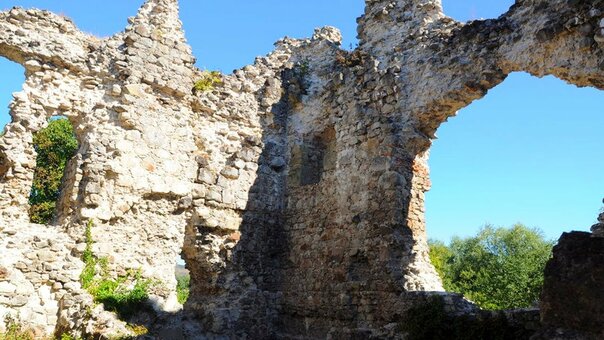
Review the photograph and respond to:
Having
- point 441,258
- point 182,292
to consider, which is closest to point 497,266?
point 441,258

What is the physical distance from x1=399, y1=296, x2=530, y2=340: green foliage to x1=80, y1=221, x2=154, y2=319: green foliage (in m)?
4.10

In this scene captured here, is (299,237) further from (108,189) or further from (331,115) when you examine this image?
(108,189)

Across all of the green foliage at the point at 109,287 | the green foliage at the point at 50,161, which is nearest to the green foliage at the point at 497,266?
the green foliage at the point at 109,287

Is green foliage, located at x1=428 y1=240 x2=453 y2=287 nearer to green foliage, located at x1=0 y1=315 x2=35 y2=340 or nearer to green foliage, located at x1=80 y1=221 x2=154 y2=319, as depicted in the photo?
green foliage, located at x1=80 y1=221 x2=154 y2=319

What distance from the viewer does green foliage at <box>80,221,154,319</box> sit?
25.1ft

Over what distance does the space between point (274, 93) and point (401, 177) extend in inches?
152

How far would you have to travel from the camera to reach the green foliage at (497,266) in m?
21.7

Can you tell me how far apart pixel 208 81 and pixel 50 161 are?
13592mm

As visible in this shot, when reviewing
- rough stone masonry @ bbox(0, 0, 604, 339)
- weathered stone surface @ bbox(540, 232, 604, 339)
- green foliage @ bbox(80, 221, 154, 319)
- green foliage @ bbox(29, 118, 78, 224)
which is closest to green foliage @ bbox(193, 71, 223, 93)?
rough stone masonry @ bbox(0, 0, 604, 339)

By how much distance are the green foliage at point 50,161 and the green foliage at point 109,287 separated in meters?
12.4

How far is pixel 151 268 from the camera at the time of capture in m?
8.48

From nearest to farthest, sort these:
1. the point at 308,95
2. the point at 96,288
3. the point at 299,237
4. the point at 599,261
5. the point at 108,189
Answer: the point at 599,261 → the point at 96,288 → the point at 108,189 → the point at 299,237 → the point at 308,95

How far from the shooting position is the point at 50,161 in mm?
20547

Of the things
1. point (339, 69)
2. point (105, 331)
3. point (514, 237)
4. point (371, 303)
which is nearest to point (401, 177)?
point (371, 303)
